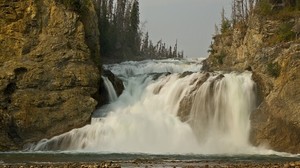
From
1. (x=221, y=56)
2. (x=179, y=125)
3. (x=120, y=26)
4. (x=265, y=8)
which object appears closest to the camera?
(x=179, y=125)

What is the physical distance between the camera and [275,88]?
43.0 metres

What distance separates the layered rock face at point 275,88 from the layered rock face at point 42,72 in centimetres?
1632

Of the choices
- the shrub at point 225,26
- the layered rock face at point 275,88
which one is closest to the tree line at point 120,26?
the shrub at point 225,26

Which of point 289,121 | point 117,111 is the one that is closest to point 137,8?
point 117,111

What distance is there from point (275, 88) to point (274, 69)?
2.11 metres

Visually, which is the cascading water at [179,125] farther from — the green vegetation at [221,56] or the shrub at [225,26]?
the shrub at [225,26]

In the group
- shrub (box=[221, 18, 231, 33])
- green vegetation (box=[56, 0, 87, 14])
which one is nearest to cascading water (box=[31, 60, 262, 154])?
green vegetation (box=[56, 0, 87, 14])

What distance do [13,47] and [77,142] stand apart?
13359mm

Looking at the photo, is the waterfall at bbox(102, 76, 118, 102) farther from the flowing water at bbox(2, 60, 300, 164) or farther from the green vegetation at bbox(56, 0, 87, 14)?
the green vegetation at bbox(56, 0, 87, 14)

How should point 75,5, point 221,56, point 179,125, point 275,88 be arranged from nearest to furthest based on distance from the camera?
1. point 275,88
2. point 179,125
3. point 75,5
4. point 221,56

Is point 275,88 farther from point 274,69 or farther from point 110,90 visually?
point 110,90

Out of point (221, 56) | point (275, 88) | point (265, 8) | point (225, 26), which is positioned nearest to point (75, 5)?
point (221, 56)

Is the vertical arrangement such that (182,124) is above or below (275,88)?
below

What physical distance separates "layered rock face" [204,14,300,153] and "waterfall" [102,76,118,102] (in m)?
14.7
